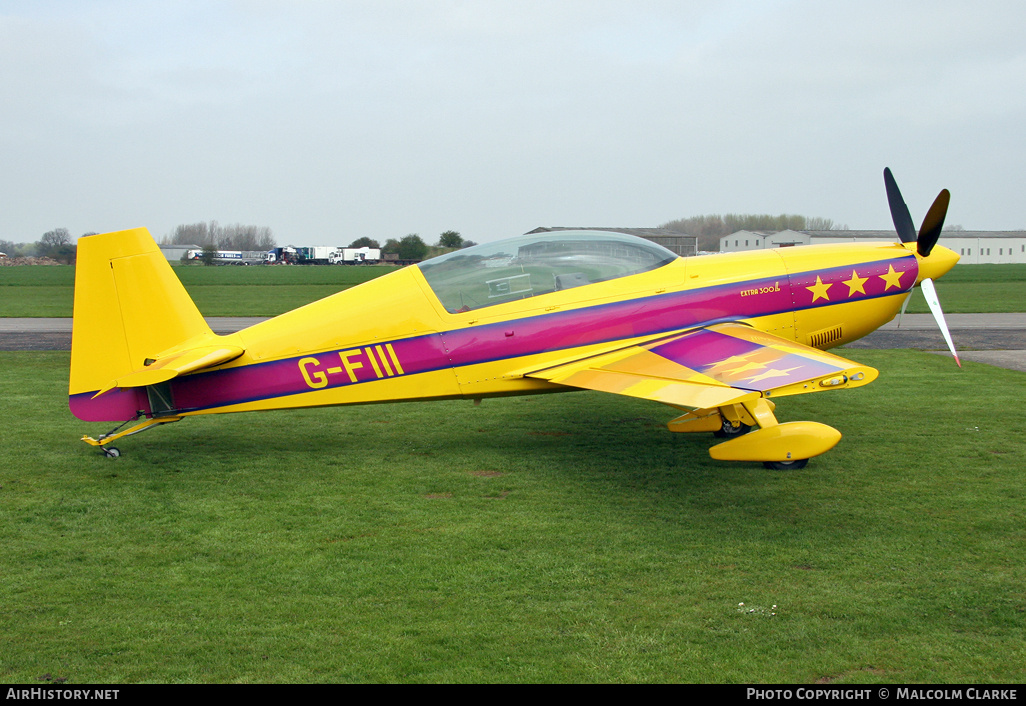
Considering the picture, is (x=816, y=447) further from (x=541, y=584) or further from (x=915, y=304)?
(x=915, y=304)

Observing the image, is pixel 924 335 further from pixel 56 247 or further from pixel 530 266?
pixel 56 247

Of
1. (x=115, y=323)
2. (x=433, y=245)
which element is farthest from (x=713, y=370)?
(x=433, y=245)

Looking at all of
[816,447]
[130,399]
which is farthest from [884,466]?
[130,399]

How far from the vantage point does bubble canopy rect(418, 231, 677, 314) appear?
8195mm

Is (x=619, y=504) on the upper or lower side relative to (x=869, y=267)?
lower

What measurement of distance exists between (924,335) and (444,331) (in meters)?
14.8

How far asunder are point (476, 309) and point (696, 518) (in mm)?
3211

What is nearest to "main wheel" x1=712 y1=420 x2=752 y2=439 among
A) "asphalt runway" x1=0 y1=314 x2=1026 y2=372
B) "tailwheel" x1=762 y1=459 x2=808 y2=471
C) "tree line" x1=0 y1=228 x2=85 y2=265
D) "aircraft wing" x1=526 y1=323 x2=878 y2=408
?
"tailwheel" x1=762 y1=459 x2=808 y2=471

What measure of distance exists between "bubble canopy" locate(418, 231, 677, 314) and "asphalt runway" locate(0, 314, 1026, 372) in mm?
8830

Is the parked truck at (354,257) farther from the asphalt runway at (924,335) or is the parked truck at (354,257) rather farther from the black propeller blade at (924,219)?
the black propeller blade at (924,219)

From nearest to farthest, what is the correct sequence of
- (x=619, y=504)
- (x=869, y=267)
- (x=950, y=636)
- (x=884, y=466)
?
(x=950, y=636) → (x=619, y=504) → (x=884, y=466) → (x=869, y=267)

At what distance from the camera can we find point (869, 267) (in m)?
8.98

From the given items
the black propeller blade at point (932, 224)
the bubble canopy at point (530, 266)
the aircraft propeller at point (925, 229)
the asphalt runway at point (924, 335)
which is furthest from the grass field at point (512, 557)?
the asphalt runway at point (924, 335)

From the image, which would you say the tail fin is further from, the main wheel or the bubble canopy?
the main wheel
